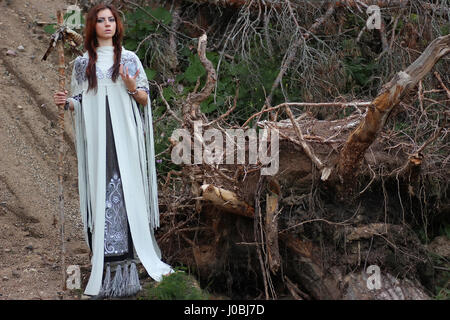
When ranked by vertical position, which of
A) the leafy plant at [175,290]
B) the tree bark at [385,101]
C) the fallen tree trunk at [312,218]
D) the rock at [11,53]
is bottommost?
the leafy plant at [175,290]

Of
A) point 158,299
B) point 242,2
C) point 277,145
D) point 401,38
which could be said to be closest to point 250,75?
point 242,2

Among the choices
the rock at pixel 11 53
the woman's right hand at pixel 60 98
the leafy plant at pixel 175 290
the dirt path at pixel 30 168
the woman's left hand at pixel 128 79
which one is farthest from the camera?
the rock at pixel 11 53

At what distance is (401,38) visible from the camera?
696cm

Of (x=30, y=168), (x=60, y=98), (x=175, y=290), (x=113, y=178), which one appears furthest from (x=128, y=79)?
(x=30, y=168)

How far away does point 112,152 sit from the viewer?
4.64m

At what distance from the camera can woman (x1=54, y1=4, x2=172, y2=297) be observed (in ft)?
15.0

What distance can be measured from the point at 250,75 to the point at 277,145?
2400mm

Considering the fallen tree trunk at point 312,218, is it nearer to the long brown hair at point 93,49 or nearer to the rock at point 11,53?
the long brown hair at point 93,49

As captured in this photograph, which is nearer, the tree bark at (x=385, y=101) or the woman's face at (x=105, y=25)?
the tree bark at (x=385, y=101)

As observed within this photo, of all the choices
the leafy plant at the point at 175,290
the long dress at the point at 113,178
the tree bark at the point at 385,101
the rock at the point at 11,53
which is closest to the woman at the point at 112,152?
the long dress at the point at 113,178

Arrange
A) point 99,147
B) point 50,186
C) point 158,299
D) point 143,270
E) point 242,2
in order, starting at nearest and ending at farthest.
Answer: point 158,299 < point 99,147 < point 143,270 < point 50,186 < point 242,2

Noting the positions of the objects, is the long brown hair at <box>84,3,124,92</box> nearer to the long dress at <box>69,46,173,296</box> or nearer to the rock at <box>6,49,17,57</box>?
the long dress at <box>69,46,173,296</box>

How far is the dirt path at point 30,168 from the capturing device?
5141mm

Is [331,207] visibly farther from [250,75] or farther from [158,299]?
[250,75]
